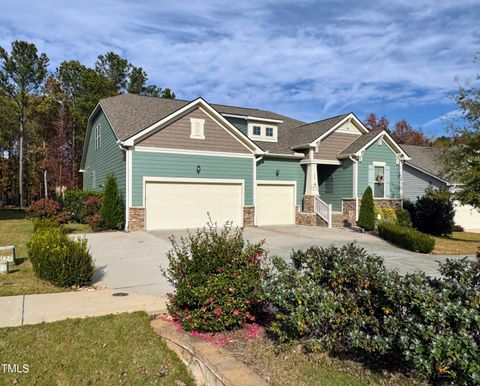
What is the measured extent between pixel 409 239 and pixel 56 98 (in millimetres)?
35464

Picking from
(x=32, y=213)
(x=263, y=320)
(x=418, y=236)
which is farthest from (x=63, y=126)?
(x=263, y=320)

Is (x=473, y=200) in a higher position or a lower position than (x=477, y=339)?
higher

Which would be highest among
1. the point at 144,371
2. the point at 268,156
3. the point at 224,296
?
the point at 268,156

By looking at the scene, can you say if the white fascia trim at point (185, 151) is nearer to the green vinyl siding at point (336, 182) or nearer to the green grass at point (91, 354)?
the green vinyl siding at point (336, 182)

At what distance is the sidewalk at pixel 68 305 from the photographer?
4957 mm

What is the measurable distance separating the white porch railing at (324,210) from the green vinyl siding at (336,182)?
1839 millimetres

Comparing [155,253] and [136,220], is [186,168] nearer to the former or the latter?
[136,220]

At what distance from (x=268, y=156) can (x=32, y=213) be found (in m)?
11.6

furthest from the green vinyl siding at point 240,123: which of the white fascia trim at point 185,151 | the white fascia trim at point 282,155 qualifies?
the white fascia trim at point 185,151

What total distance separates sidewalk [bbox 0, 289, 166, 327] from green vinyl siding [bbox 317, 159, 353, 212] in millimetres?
16175

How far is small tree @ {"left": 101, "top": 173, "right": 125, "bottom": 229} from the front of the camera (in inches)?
600

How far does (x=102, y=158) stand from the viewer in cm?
2000

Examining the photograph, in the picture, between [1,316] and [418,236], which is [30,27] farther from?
[418,236]

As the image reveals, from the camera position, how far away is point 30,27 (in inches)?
514
